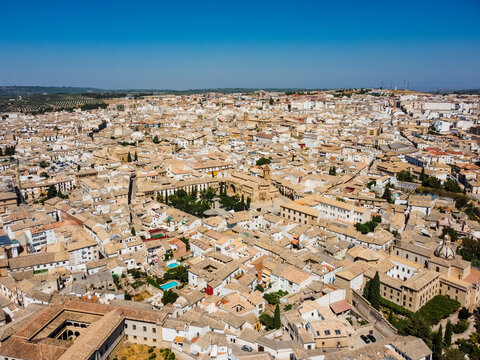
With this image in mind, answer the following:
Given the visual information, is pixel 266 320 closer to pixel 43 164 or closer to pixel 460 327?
pixel 460 327


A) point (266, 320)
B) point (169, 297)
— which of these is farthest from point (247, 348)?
point (169, 297)

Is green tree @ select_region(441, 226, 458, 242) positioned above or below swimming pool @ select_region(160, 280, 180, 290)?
above

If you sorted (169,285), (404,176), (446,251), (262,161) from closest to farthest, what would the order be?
(169,285) < (446,251) < (404,176) < (262,161)

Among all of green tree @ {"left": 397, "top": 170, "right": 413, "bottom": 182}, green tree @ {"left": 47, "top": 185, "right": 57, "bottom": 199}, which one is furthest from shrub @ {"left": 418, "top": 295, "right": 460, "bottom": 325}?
green tree @ {"left": 47, "top": 185, "right": 57, "bottom": 199}

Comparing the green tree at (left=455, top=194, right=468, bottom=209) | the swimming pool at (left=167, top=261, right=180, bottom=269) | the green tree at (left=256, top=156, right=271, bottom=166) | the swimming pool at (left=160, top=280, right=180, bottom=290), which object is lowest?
the swimming pool at (left=160, top=280, right=180, bottom=290)

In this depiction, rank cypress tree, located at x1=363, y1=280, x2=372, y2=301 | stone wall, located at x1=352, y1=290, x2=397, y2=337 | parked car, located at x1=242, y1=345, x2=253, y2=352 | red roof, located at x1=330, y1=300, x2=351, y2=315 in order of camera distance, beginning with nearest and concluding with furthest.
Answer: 1. parked car, located at x1=242, y1=345, x2=253, y2=352
2. stone wall, located at x1=352, y1=290, x2=397, y2=337
3. red roof, located at x1=330, y1=300, x2=351, y2=315
4. cypress tree, located at x1=363, y1=280, x2=372, y2=301

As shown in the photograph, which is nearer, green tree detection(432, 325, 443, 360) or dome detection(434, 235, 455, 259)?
green tree detection(432, 325, 443, 360)

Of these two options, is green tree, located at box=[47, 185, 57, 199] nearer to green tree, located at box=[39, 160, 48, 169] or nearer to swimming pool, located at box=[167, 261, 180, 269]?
green tree, located at box=[39, 160, 48, 169]

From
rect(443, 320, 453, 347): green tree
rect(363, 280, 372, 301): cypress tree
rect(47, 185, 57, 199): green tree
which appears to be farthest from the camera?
rect(47, 185, 57, 199): green tree

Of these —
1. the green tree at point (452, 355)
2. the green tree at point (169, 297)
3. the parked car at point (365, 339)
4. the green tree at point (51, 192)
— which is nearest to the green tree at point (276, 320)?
the parked car at point (365, 339)
